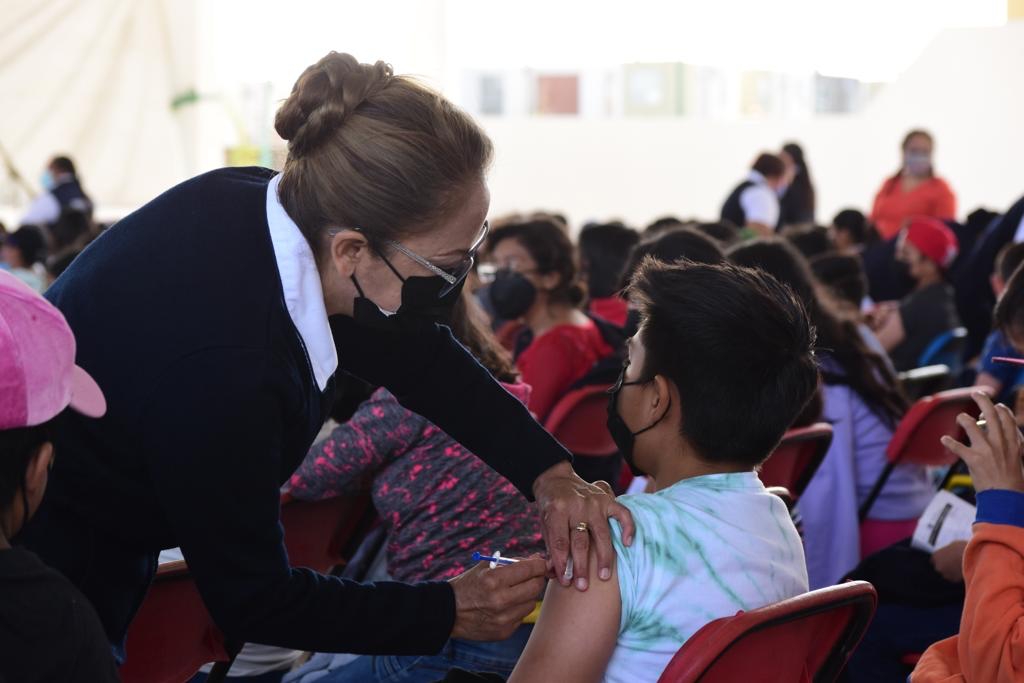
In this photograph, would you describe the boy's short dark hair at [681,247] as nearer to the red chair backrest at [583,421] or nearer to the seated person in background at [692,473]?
the red chair backrest at [583,421]

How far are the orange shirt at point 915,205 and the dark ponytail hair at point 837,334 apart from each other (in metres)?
4.23

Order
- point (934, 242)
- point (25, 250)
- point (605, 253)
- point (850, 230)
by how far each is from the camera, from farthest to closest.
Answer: point (850, 230), point (25, 250), point (934, 242), point (605, 253)

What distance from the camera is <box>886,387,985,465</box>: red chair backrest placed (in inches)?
100

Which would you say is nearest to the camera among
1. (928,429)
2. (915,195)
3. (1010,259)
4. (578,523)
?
(578,523)

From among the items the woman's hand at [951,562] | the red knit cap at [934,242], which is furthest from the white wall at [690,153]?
the woman's hand at [951,562]

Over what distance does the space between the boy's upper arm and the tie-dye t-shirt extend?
0.8 inches

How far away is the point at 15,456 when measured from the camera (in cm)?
110

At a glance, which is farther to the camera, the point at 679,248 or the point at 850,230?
the point at 850,230

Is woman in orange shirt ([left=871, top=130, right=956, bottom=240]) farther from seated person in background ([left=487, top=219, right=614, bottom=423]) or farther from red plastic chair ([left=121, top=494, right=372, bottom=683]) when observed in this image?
red plastic chair ([left=121, top=494, right=372, bottom=683])

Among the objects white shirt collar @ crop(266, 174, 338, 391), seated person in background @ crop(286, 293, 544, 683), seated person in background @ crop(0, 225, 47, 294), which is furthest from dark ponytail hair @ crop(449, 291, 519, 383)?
seated person in background @ crop(0, 225, 47, 294)

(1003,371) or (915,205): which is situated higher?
(1003,371)

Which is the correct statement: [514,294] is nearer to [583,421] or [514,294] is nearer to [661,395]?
[583,421]

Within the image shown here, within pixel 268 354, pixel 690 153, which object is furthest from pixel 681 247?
pixel 690 153

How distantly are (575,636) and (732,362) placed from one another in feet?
1.30
